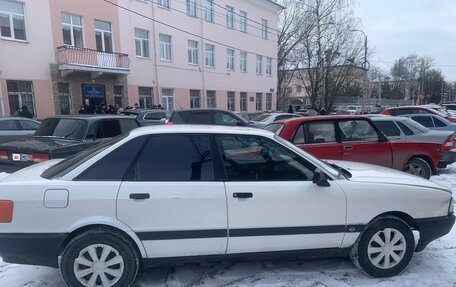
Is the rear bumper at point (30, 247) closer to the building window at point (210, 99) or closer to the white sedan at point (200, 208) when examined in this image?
the white sedan at point (200, 208)

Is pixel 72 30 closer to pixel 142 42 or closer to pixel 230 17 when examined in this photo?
pixel 142 42

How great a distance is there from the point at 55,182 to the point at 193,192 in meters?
1.25

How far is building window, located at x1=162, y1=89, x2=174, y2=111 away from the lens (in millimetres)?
23250

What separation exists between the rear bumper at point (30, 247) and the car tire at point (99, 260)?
0.11 meters

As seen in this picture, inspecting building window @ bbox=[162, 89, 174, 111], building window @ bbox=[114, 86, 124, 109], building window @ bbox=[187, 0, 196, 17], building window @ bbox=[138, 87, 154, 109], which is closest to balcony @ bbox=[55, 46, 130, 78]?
building window @ bbox=[114, 86, 124, 109]

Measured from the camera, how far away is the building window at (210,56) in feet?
87.9

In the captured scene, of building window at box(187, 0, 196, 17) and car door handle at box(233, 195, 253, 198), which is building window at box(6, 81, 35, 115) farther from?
car door handle at box(233, 195, 253, 198)

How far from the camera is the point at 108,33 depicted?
19609mm

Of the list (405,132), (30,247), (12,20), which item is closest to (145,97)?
(12,20)

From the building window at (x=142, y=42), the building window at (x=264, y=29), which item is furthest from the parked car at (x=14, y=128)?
the building window at (x=264, y=29)

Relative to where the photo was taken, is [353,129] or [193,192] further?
[353,129]

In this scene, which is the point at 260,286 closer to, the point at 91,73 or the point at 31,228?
the point at 31,228

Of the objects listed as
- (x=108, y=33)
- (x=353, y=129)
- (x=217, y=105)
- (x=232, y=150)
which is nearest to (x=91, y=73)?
(x=108, y=33)

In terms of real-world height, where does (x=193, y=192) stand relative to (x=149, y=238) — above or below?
above
